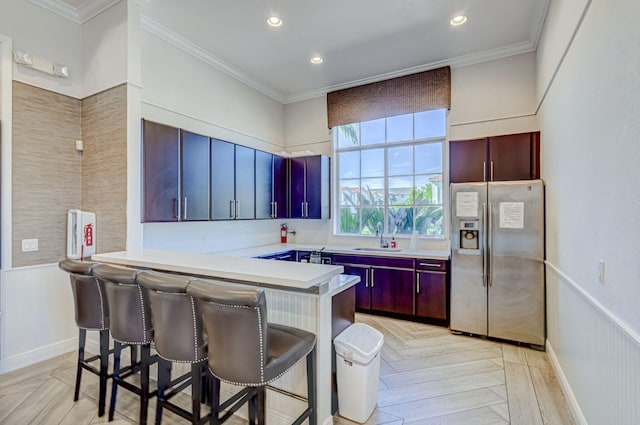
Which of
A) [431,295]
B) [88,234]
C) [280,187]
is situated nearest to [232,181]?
[280,187]

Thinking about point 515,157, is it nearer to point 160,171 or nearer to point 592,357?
point 592,357

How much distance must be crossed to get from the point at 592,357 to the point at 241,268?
225 cm

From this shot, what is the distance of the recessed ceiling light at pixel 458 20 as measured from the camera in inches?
127

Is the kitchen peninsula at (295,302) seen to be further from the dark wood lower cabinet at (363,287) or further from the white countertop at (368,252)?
the dark wood lower cabinet at (363,287)

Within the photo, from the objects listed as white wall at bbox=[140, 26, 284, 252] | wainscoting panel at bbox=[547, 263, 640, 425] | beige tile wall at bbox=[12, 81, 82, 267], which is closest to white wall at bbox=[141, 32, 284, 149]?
white wall at bbox=[140, 26, 284, 252]

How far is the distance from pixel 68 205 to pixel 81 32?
1.88 metres

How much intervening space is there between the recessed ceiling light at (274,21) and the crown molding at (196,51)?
1.11 m

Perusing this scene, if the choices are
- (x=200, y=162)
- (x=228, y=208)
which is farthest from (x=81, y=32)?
(x=228, y=208)

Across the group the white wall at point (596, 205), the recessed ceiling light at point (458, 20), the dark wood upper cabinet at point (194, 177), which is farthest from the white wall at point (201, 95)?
the white wall at point (596, 205)

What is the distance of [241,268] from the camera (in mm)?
1962

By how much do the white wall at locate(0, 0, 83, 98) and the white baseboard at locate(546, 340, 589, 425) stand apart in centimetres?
525

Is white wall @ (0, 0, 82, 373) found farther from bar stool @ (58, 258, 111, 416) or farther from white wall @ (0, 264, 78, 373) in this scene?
bar stool @ (58, 258, 111, 416)

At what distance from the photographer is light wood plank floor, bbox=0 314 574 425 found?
2.15 meters

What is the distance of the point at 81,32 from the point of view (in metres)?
3.29
